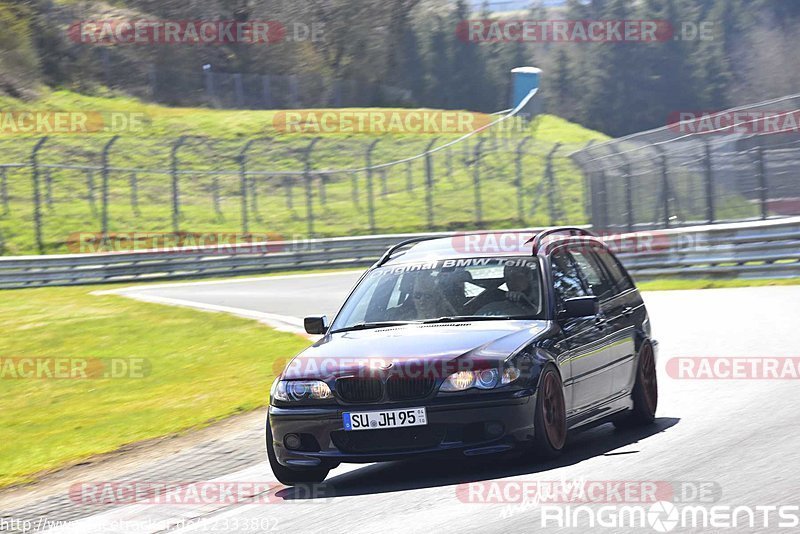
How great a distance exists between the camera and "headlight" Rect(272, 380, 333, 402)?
301 inches

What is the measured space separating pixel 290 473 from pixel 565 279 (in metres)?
2.37

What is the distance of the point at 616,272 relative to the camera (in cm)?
988

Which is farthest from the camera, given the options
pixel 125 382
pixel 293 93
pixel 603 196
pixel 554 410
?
pixel 293 93

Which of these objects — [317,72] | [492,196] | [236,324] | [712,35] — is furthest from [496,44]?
[236,324]

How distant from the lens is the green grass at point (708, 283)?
2178cm

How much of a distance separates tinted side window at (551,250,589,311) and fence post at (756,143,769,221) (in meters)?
15.0

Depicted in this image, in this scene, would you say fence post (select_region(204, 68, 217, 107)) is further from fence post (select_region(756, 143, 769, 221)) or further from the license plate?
the license plate

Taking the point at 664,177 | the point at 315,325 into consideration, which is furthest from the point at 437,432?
the point at 664,177

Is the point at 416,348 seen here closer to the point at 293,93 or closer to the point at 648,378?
the point at 648,378

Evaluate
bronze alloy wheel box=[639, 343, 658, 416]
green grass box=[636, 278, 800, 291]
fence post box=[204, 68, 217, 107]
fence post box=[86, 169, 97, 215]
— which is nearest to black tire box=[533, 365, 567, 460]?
bronze alloy wheel box=[639, 343, 658, 416]

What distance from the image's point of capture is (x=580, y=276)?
9.16 meters

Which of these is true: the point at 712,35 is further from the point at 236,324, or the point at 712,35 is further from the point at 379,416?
the point at 379,416

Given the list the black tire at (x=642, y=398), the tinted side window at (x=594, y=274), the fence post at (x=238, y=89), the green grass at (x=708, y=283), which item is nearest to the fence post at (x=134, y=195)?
the green grass at (x=708, y=283)

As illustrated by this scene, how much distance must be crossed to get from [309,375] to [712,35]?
94475mm
